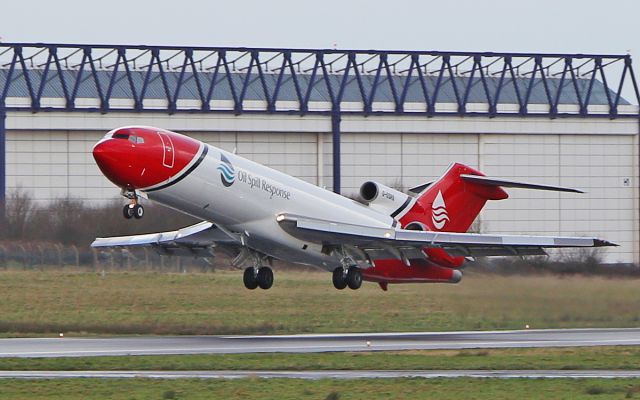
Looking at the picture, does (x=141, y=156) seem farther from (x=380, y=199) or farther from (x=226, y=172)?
(x=380, y=199)

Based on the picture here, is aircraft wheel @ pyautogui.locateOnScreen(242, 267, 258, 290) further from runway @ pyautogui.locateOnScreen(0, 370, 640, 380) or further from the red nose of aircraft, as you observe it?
runway @ pyautogui.locateOnScreen(0, 370, 640, 380)

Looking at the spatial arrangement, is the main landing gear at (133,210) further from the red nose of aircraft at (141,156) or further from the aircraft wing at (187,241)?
the aircraft wing at (187,241)

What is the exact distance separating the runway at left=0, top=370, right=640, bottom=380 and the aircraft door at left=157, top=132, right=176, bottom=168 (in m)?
7.66

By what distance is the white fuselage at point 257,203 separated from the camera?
128 ft

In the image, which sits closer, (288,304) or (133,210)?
(133,210)

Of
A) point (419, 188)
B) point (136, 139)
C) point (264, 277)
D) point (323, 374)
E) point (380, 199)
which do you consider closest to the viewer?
point (323, 374)

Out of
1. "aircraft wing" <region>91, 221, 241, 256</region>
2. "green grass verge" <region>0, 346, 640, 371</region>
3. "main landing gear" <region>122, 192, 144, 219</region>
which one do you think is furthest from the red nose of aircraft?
"green grass verge" <region>0, 346, 640, 371</region>

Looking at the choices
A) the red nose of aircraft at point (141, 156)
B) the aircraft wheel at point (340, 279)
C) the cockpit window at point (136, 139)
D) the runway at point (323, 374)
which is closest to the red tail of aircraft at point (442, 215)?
the aircraft wheel at point (340, 279)

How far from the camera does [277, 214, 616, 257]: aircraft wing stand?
42000mm

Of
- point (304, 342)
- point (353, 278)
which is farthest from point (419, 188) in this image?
point (304, 342)

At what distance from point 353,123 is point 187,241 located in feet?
92.2

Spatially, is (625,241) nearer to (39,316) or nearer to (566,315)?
(566,315)

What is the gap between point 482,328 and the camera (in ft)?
156

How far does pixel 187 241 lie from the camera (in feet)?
148
